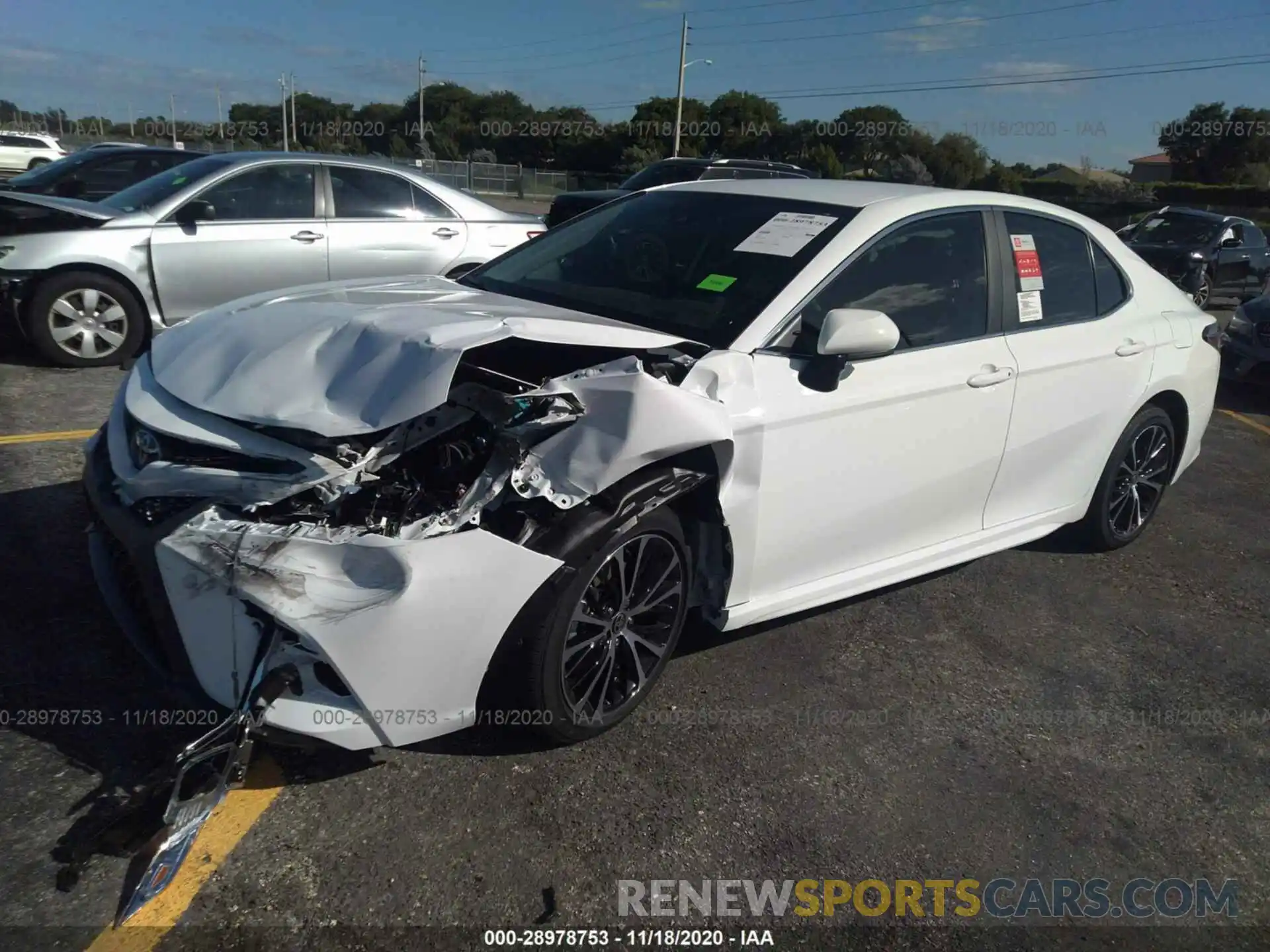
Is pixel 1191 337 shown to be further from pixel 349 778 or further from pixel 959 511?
pixel 349 778

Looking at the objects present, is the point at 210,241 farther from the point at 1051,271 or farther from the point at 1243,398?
the point at 1243,398

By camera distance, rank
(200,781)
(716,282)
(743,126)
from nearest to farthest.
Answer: (200,781) < (716,282) < (743,126)

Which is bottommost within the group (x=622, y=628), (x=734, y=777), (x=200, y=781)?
(x=734, y=777)

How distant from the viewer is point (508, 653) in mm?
2666

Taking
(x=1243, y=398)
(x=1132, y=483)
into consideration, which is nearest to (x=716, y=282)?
(x=1132, y=483)

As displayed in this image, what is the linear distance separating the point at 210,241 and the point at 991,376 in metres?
5.46

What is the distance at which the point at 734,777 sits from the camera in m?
2.92

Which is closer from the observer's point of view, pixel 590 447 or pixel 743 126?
pixel 590 447

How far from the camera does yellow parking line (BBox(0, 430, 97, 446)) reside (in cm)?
513

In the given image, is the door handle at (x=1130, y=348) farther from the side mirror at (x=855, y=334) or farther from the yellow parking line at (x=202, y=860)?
the yellow parking line at (x=202, y=860)

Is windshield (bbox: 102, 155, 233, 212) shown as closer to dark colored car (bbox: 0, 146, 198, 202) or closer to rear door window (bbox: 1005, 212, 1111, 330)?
dark colored car (bbox: 0, 146, 198, 202)

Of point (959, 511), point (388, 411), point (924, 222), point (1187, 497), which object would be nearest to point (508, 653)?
point (388, 411)

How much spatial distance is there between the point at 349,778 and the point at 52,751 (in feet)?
2.67

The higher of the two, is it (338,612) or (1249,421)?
(338,612)
